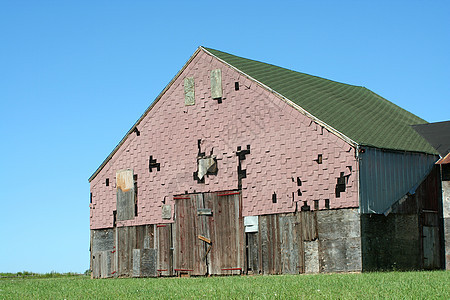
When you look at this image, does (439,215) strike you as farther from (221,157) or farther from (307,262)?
(221,157)

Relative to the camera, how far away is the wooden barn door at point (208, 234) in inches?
1144

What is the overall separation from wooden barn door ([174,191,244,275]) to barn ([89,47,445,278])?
5 cm

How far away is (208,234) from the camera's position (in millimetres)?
29859

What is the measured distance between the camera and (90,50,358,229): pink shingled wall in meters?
26.8

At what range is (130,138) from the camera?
110 ft

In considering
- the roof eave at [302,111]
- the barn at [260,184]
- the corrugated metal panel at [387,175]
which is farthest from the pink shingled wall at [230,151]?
the corrugated metal panel at [387,175]

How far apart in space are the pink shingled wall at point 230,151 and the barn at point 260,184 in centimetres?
5

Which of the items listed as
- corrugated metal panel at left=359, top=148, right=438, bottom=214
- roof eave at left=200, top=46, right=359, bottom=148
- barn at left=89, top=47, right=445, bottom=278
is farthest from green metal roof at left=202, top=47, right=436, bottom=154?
corrugated metal panel at left=359, top=148, right=438, bottom=214

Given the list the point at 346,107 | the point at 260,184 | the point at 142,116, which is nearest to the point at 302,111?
the point at 260,184

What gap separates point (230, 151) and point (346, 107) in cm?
632

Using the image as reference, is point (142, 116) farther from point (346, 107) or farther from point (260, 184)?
point (346, 107)

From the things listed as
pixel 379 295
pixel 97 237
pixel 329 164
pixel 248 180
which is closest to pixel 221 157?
pixel 248 180

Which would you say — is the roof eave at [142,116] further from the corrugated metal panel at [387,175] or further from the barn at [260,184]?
the corrugated metal panel at [387,175]

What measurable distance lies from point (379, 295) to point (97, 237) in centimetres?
2329
